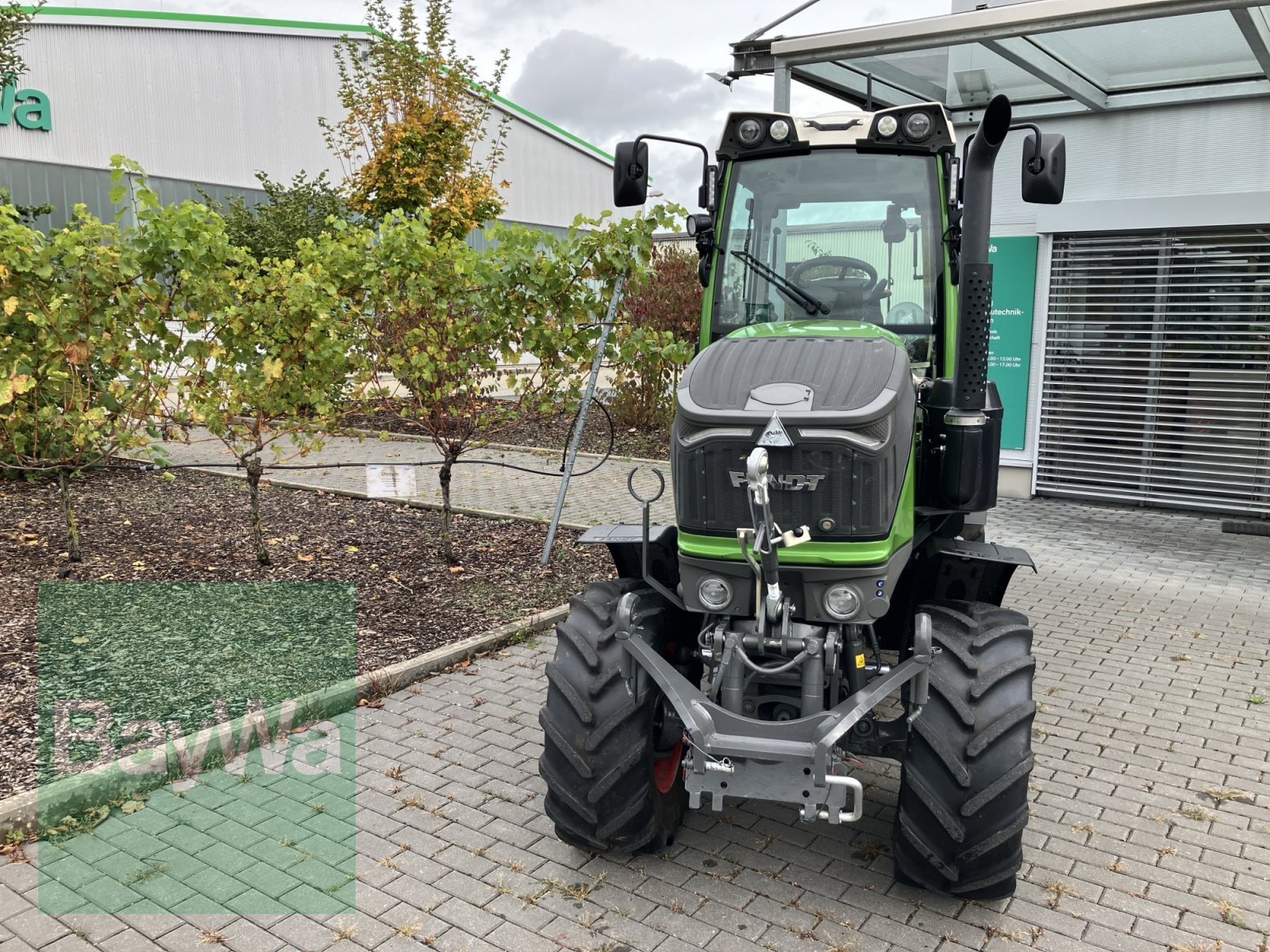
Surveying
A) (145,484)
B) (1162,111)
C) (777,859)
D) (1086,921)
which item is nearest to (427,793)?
(777,859)

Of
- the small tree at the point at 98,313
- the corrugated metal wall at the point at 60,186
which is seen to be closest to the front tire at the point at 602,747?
the small tree at the point at 98,313

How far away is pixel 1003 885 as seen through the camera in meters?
3.44

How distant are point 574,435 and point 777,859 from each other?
14.0 feet

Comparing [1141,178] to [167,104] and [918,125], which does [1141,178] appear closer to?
[918,125]

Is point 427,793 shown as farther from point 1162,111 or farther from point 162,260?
point 1162,111

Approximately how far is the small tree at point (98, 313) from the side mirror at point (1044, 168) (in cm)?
472

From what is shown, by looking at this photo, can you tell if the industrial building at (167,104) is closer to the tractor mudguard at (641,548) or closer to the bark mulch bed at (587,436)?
the bark mulch bed at (587,436)

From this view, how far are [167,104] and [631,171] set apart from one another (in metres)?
22.4

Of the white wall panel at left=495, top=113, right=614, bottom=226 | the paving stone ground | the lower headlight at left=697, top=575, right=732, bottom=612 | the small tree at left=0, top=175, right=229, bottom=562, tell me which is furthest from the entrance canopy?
the white wall panel at left=495, top=113, right=614, bottom=226

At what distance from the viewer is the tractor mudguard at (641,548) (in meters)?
4.12

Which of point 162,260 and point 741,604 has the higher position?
point 162,260

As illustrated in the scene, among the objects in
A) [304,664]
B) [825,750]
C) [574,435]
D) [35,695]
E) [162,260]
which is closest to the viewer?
[825,750]

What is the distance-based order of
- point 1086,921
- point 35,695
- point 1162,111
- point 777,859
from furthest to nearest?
1. point 1162,111
2. point 35,695
3. point 777,859
4. point 1086,921

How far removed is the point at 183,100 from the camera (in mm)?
23469
